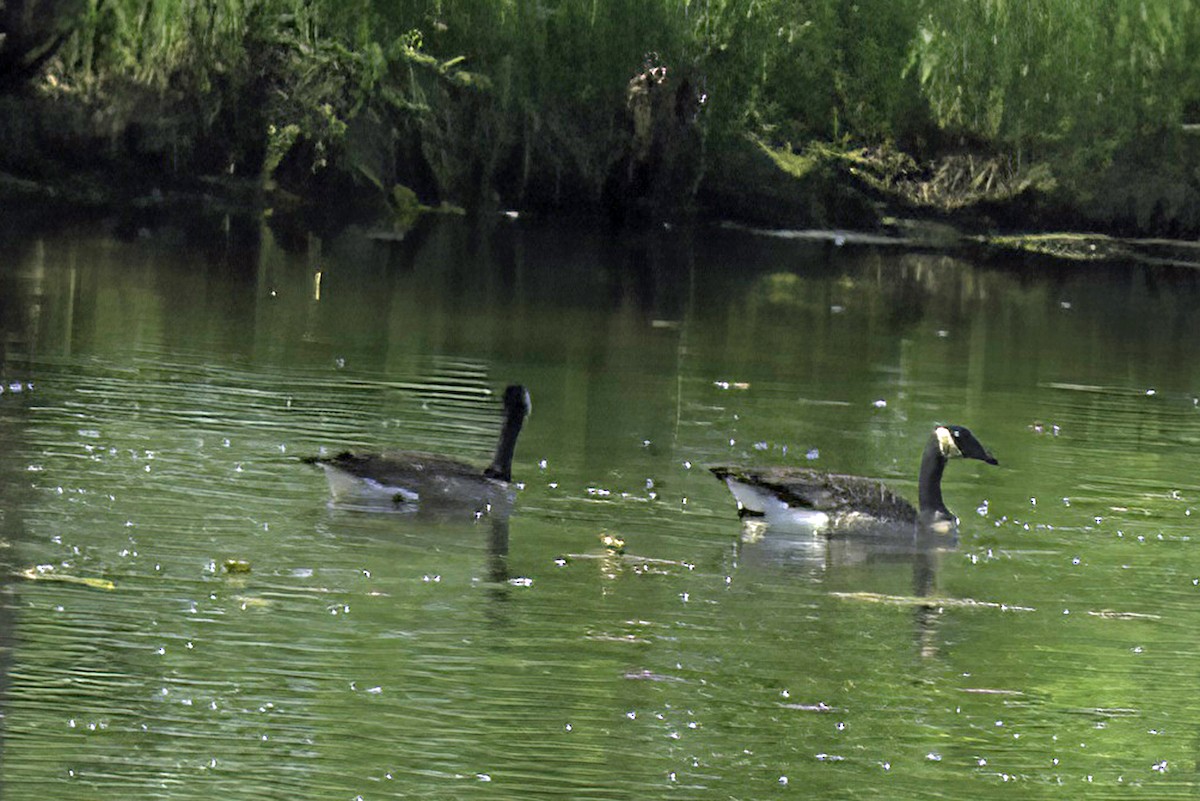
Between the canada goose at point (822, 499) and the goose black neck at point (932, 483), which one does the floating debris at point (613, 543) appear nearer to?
the canada goose at point (822, 499)

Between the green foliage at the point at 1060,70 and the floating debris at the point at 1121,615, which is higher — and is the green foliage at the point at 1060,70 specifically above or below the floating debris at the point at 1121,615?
above

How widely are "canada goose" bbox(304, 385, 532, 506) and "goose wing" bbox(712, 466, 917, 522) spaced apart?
5.23 ft

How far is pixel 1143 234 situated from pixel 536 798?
44312 mm

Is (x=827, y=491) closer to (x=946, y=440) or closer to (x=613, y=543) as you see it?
(x=946, y=440)

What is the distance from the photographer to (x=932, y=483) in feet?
55.8

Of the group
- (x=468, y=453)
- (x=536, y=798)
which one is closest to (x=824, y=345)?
(x=468, y=453)

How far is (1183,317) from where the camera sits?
120 feet

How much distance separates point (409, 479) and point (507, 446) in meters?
0.98

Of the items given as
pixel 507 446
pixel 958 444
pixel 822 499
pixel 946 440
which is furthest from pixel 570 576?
pixel 958 444

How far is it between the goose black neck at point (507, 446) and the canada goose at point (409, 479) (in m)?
0.22

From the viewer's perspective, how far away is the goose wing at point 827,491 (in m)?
16.3

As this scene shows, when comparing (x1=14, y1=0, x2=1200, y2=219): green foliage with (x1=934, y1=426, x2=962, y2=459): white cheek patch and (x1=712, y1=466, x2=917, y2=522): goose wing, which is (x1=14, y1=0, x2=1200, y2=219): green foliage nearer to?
(x1=934, y1=426, x2=962, y2=459): white cheek patch

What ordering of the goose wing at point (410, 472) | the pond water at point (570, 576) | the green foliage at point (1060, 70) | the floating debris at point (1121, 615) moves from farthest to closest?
the green foliage at point (1060, 70)
the goose wing at point (410, 472)
the floating debris at point (1121, 615)
the pond water at point (570, 576)

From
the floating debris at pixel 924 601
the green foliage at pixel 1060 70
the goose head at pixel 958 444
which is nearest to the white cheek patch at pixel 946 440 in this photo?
the goose head at pixel 958 444
